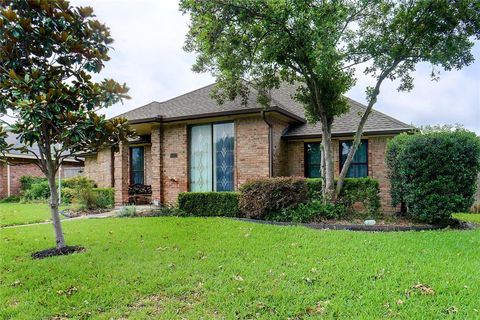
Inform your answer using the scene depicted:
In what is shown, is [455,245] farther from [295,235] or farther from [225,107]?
[225,107]

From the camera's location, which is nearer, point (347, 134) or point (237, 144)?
point (347, 134)

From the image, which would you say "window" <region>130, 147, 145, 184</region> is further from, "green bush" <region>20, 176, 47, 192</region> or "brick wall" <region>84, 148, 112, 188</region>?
"green bush" <region>20, 176, 47, 192</region>

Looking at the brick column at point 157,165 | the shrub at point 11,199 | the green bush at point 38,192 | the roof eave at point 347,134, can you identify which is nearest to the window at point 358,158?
the roof eave at point 347,134

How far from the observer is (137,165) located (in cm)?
1672

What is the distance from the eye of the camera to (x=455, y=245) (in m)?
6.11

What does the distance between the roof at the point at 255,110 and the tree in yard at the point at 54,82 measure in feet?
20.7

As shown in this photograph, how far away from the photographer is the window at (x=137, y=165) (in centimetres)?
1653

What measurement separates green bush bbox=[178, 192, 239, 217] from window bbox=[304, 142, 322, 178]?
14.5 feet

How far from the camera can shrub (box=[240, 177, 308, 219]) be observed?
962 centimetres

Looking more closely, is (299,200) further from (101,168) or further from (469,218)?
(101,168)

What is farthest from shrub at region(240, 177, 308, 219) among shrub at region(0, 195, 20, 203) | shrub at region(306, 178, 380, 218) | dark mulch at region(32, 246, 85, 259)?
shrub at region(0, 195, 20, 203)

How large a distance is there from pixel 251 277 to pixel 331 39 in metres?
6.06

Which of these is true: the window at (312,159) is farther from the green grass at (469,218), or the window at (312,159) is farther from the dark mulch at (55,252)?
the dark mulch at (55,252)

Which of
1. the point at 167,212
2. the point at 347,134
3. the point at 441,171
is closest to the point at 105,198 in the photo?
the point at 167,212
